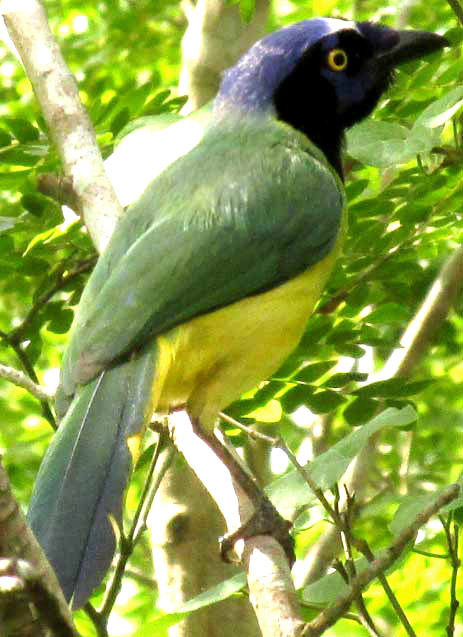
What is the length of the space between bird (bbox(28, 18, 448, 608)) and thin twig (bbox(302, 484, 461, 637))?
58 cm

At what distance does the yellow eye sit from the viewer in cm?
464

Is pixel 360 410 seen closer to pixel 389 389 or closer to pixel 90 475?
pixel 389 389

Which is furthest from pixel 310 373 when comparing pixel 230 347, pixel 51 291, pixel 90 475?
pixel 90 475

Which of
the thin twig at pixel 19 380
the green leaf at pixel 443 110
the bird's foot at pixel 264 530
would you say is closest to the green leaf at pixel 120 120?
the thin twig at pixel 19 380

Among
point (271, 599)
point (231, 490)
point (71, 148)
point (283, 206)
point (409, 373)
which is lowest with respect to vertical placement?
point (409, 373)

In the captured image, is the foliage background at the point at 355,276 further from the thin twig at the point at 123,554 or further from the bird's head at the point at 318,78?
the thin twig at the point at 123,554

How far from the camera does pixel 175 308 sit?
3479mm

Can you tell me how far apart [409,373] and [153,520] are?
4.06ft

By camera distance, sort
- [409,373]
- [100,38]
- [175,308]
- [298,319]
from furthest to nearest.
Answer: [100,38]
[409,373]
[298,319]
[175,308]

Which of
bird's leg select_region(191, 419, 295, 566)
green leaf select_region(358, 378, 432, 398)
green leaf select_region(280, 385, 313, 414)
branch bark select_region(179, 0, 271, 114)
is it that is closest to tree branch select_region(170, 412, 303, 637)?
bird's leg select_region(191, 419, 295, 566)

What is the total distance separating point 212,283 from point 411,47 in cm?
147

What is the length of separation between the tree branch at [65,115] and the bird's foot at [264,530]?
3.39 ft

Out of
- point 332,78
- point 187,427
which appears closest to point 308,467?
point 187,427

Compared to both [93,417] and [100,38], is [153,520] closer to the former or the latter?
[93,417]
